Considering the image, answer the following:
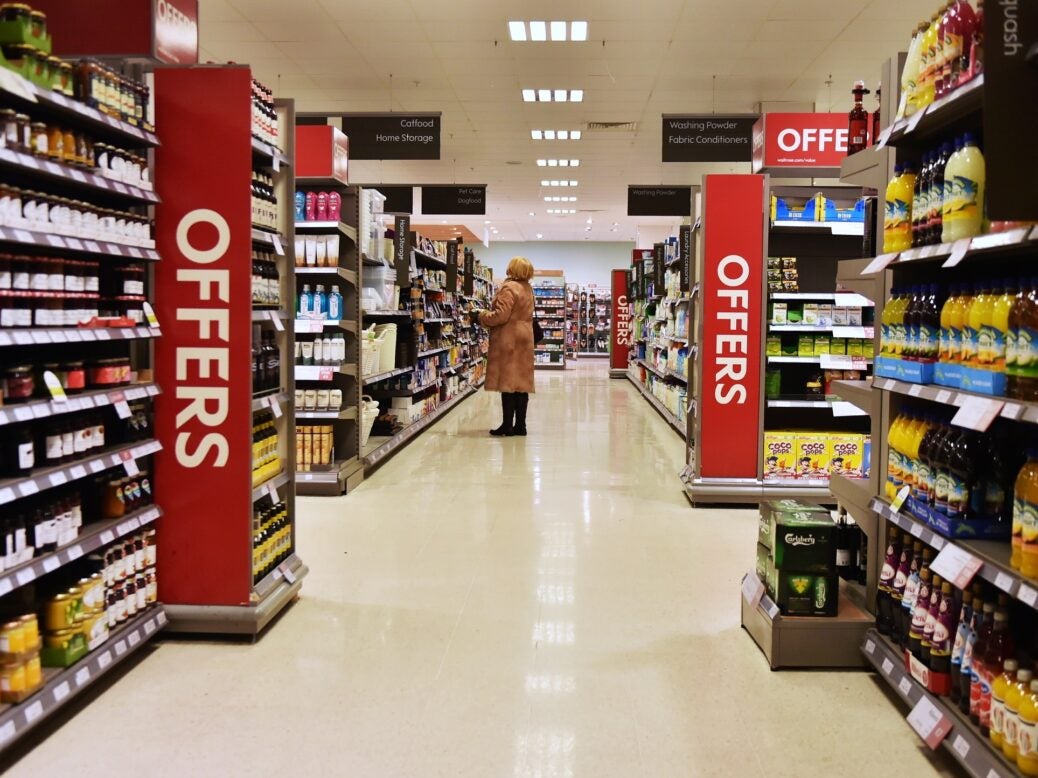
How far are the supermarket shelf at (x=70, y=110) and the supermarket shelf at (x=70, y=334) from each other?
0.69 metres

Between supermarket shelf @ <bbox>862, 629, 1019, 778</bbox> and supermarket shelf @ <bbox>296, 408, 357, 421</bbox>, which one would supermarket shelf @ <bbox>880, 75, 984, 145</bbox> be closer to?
supermarket shelf @ <bbox>862, 629, 1019, 778</bbox>

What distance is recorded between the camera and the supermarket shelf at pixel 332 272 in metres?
6.15

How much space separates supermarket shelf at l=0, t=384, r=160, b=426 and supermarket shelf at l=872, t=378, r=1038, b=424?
2.73 metres

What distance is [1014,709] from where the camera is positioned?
212 cm

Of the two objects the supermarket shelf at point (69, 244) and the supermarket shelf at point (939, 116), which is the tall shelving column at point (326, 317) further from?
the supermarket shelf at point (939, 116)

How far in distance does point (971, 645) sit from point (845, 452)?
3.92 meters

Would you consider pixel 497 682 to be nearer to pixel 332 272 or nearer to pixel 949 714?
pixel 949 714

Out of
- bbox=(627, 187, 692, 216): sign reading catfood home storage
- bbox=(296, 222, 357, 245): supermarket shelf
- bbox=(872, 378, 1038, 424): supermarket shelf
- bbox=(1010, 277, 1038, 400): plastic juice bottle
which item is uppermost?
bbox=(627, 187, 692, 216): sign reading catfood home storage

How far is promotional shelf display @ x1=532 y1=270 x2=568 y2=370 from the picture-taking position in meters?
23.7

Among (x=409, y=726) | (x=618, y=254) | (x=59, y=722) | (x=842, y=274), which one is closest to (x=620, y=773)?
(x=409, y=726)

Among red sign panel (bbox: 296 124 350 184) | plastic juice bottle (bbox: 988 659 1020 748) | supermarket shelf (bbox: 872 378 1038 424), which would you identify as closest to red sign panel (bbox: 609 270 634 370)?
red sign panel (bbox: 296 124 350 184)

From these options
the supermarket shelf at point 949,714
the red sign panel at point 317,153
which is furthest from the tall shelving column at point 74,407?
the red sign panel at point 317,153

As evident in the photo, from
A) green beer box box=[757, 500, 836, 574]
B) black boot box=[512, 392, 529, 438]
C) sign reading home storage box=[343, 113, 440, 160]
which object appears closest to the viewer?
green beer box box=[757, 500, 836, 574]

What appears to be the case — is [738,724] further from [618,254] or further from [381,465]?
[618,254]
